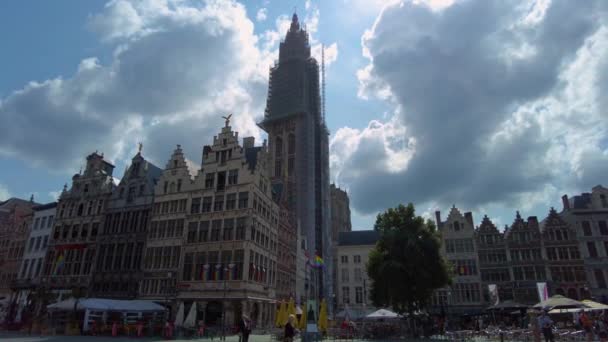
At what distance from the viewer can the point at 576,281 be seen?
5006cm

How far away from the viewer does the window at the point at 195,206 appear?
42531 mm

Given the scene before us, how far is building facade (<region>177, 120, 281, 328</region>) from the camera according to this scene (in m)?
37.5

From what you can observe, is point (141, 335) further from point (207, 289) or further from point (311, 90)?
point (311, 90)

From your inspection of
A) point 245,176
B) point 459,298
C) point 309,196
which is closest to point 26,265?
point 245,176

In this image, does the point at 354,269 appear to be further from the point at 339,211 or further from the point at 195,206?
the point at 339,211

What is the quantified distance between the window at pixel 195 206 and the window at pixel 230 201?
3724 millimetres

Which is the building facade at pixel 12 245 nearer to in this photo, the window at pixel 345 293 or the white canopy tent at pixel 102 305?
the white canopy tent at pixel 102 305

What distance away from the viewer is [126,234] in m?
44.8

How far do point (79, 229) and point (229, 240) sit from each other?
894 inches

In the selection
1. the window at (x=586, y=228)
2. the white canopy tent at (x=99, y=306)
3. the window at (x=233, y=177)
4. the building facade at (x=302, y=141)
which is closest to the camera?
the white canopy tent at (x=99, y=306)

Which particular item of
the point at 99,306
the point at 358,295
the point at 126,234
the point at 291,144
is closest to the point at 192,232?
the point at 126,234

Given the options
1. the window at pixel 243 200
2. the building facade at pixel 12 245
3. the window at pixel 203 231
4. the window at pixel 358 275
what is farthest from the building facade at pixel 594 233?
the building facade at pixel 12 245

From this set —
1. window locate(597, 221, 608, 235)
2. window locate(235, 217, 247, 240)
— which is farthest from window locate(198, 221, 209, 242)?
window locate(597, 221, 608, 235)

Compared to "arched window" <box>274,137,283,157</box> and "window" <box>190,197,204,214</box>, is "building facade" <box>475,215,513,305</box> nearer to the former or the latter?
"window" <box>190,197,204,214</box>
